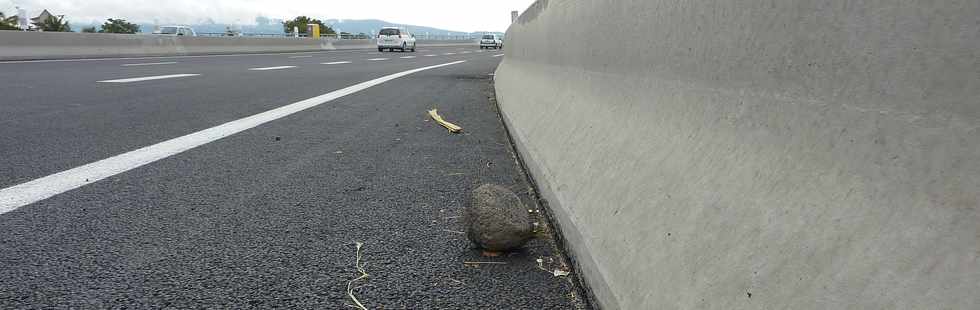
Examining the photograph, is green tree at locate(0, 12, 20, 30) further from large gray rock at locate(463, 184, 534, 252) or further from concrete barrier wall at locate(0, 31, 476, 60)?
large gray rock at locate(463, 184, 534, 252)

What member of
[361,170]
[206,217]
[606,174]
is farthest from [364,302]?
[361,170]

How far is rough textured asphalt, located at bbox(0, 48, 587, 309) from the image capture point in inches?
78.2

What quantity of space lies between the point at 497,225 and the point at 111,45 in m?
21.1

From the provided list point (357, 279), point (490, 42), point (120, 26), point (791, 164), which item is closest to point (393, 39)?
point (490, 42)

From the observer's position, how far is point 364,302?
1916 mm

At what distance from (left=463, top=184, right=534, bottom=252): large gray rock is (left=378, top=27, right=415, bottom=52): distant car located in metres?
36.5

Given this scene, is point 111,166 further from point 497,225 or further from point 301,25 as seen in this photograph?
point 301,25

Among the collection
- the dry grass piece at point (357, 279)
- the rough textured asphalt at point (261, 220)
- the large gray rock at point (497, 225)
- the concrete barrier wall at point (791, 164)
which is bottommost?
the rough textured asphalt at point (261, 220)

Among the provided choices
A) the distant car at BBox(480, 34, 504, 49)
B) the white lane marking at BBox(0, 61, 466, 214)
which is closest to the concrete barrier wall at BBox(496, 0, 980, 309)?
the white lane marking at BBox(0, 61, 466, 214)

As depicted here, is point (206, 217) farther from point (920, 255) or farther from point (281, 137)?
point (920, 255)

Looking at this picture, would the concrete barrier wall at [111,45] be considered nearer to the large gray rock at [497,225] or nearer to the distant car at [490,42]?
the large gray rock at [497,225]

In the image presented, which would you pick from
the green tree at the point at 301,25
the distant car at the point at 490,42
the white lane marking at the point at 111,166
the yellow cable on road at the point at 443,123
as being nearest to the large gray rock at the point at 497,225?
the white lane marking at the point at 111,166

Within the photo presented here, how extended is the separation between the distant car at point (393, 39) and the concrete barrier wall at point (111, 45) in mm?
8594

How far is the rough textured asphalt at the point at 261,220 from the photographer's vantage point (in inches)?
78.2
